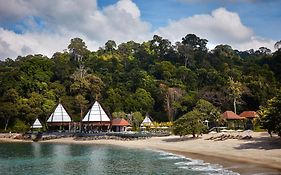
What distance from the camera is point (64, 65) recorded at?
300ft

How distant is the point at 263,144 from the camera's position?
1391 inches

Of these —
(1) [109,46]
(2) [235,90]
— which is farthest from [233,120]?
(1) [109,46]

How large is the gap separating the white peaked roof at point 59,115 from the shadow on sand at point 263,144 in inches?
1543

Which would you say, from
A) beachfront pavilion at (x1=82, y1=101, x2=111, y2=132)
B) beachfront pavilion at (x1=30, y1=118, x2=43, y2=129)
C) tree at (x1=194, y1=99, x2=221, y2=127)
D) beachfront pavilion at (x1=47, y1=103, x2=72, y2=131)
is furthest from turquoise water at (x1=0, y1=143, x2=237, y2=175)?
beachfront pavilion at (x1=30, y1=118, x2=43, y2=129)

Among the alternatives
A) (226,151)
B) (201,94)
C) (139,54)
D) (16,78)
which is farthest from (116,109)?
(226,151)

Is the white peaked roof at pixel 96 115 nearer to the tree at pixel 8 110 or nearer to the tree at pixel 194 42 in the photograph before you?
the tree at pixel 8 110

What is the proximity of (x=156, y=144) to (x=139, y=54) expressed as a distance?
2552 inches

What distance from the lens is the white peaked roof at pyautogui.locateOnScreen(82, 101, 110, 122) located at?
2569 inches

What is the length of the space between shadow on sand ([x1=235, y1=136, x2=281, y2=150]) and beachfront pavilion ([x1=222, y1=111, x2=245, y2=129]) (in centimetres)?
1744

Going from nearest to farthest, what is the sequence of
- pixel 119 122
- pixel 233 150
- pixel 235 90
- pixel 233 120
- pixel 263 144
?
pixel 233 150
pixel 263 144
pixel 233 120
pixel 119 122
pixel 235 90

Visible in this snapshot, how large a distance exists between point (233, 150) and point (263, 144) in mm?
2956

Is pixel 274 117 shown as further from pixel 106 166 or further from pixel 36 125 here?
pixel 36 125

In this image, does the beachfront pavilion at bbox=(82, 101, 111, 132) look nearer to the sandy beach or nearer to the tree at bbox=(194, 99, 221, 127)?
the sandy beach

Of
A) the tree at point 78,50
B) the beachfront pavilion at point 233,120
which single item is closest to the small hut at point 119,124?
the beachfront pavilion at point 233,120
